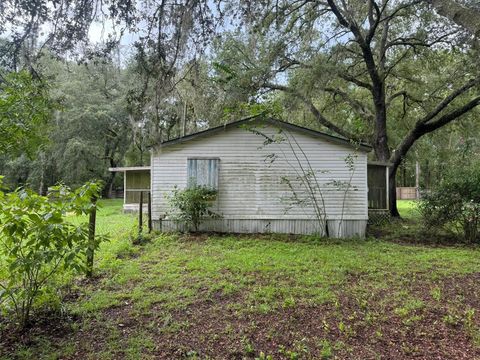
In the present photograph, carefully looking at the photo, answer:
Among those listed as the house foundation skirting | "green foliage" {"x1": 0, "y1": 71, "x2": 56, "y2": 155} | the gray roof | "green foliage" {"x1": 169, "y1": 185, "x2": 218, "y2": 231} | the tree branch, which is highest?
the tree branch

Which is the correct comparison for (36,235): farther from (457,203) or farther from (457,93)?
(457,93)

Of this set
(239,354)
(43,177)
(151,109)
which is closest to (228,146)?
(151,109)

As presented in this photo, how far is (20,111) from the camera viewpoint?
11.2ft

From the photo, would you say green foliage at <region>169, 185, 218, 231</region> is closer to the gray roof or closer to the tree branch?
the gray roof

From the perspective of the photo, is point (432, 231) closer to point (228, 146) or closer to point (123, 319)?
point (228, 146)

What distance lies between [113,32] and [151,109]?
37.0 inches

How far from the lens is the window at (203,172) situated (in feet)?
27.1

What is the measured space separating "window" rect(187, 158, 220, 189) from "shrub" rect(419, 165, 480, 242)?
513cm

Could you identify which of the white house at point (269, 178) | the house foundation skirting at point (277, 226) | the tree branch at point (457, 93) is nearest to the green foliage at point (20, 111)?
the white house at point (269, 178)

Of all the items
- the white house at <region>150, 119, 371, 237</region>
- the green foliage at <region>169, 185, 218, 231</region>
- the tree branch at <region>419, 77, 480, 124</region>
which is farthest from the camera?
the tree branch at <region>419, 77, 480, 124</region>

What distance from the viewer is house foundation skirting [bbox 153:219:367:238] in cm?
820

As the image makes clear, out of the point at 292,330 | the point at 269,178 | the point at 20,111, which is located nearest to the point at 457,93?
the point at 269,178

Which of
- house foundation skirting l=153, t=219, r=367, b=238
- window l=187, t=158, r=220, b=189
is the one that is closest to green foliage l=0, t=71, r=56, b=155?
window l=187, t=158, r=220, b=189

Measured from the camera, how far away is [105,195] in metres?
26.3
